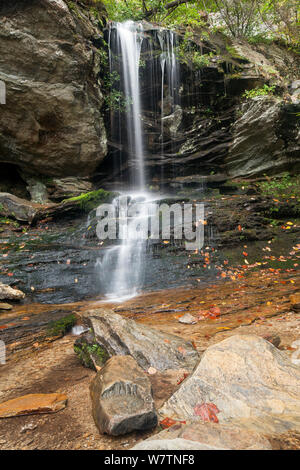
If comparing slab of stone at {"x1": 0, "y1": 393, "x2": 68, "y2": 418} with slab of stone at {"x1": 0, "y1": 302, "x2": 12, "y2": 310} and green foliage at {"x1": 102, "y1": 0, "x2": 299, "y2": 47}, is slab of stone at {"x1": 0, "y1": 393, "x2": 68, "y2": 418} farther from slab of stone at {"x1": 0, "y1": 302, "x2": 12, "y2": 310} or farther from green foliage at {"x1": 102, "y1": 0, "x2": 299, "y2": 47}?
green foliage at {"x1": 102, "y1": 0, "x2": 299, "y2": 47}

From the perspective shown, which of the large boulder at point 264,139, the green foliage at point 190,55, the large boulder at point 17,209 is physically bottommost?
the large boulder at point 17,209

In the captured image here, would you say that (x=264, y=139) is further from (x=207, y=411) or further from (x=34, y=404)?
(x=34, y=404)

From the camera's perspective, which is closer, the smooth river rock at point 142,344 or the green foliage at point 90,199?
the smooth river rock at point 142,344

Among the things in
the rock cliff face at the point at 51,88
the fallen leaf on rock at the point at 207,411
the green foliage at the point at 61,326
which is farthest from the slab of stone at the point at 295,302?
the rock cliff face at the point at 51,88

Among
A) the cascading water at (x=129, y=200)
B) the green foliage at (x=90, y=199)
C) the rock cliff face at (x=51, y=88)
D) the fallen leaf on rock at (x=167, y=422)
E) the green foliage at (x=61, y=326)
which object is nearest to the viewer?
the fallen leaf on rock at (x=167, y=422)

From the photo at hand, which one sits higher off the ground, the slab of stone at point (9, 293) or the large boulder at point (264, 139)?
the large boulder at point (264, 139)

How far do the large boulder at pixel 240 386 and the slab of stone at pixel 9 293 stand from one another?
412cm

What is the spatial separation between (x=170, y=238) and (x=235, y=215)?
2090 millimetres

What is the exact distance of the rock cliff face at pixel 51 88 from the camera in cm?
743

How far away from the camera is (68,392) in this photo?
1.90m

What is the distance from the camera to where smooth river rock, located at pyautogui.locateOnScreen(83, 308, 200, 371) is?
219cm

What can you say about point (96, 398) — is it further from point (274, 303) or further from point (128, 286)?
point (128, 286)

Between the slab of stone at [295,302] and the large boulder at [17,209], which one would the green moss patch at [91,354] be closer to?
the slab of stone at [295,302]

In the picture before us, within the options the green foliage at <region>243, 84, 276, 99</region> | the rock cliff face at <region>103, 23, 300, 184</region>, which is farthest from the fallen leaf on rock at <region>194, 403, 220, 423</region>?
the green foliage at <region>243, 84, 276, 99</region>
